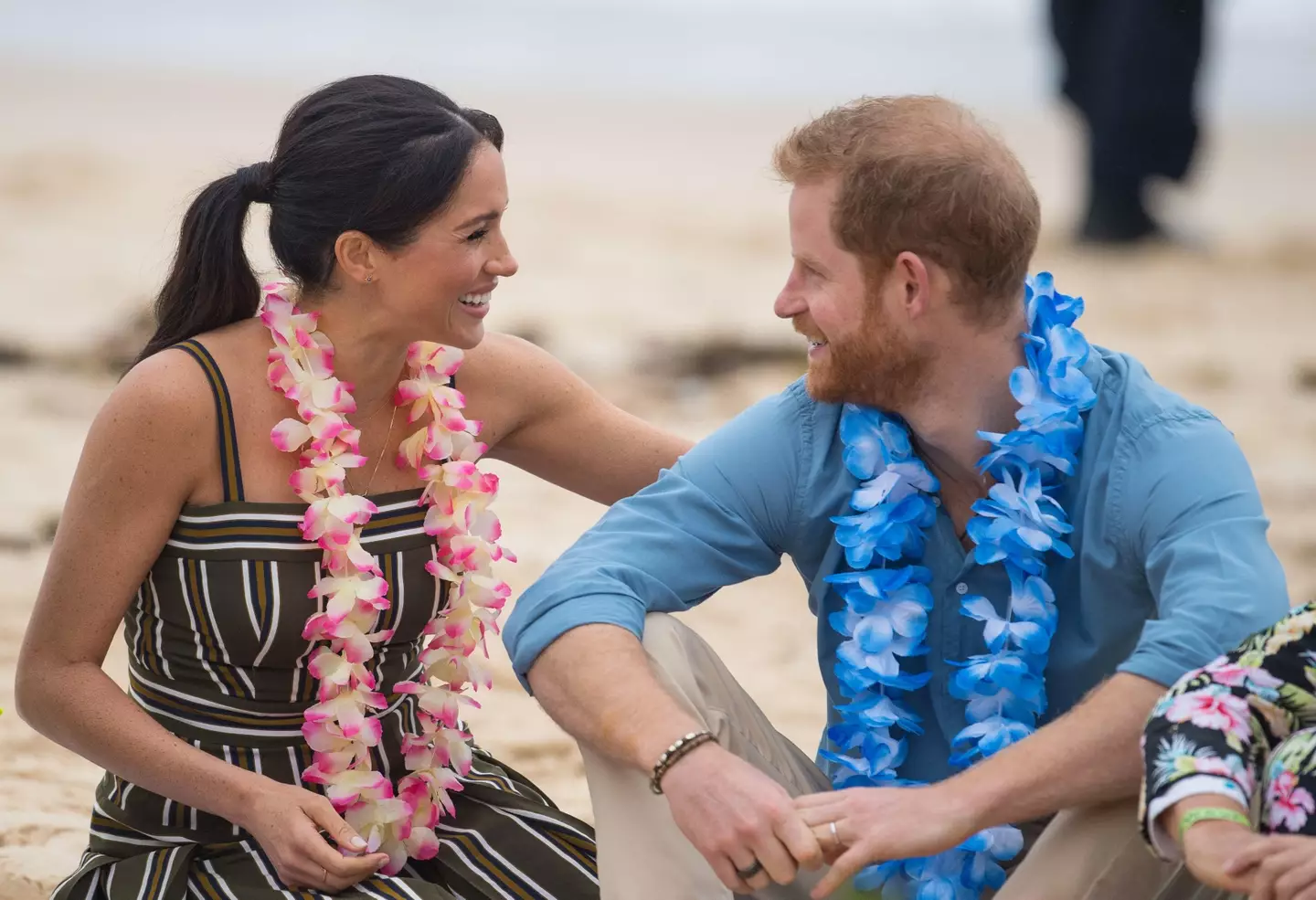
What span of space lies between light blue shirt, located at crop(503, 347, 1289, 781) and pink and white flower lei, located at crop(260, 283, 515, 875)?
19cm

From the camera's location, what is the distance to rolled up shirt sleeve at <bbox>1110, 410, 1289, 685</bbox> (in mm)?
2514

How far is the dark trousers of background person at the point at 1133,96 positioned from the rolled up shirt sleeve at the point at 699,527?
33.6ft

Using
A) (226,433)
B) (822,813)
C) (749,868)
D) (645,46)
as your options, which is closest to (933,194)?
(822,813)

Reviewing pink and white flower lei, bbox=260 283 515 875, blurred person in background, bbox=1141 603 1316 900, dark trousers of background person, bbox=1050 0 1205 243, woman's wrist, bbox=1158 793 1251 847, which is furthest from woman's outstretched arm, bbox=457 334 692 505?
dark trousers of background person, bbox=1050 0 1205 243

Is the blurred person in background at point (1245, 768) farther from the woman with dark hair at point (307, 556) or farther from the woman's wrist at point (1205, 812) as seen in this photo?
the woman with dark hair at point (307, 556)

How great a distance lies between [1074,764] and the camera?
2.49 metres

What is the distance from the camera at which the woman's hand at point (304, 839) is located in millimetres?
2740

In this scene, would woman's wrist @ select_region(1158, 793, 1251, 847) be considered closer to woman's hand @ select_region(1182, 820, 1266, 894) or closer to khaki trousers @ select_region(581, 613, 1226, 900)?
woman's hand @ select_region(1182, 820, 1266, 894)

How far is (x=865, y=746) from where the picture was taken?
2.95 meters

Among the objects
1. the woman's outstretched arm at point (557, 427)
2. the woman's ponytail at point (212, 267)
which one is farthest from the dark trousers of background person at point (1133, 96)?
the woman's ponytail at point (212, 267)

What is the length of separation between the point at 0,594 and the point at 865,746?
3226mm

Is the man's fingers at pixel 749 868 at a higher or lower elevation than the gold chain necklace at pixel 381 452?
lower

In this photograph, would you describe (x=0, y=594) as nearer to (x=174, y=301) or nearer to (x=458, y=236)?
(x=174, y=301)

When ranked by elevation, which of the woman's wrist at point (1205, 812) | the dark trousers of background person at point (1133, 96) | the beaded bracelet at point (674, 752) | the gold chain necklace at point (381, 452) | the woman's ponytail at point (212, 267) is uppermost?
the woman's ponytail at point (212, 267)
